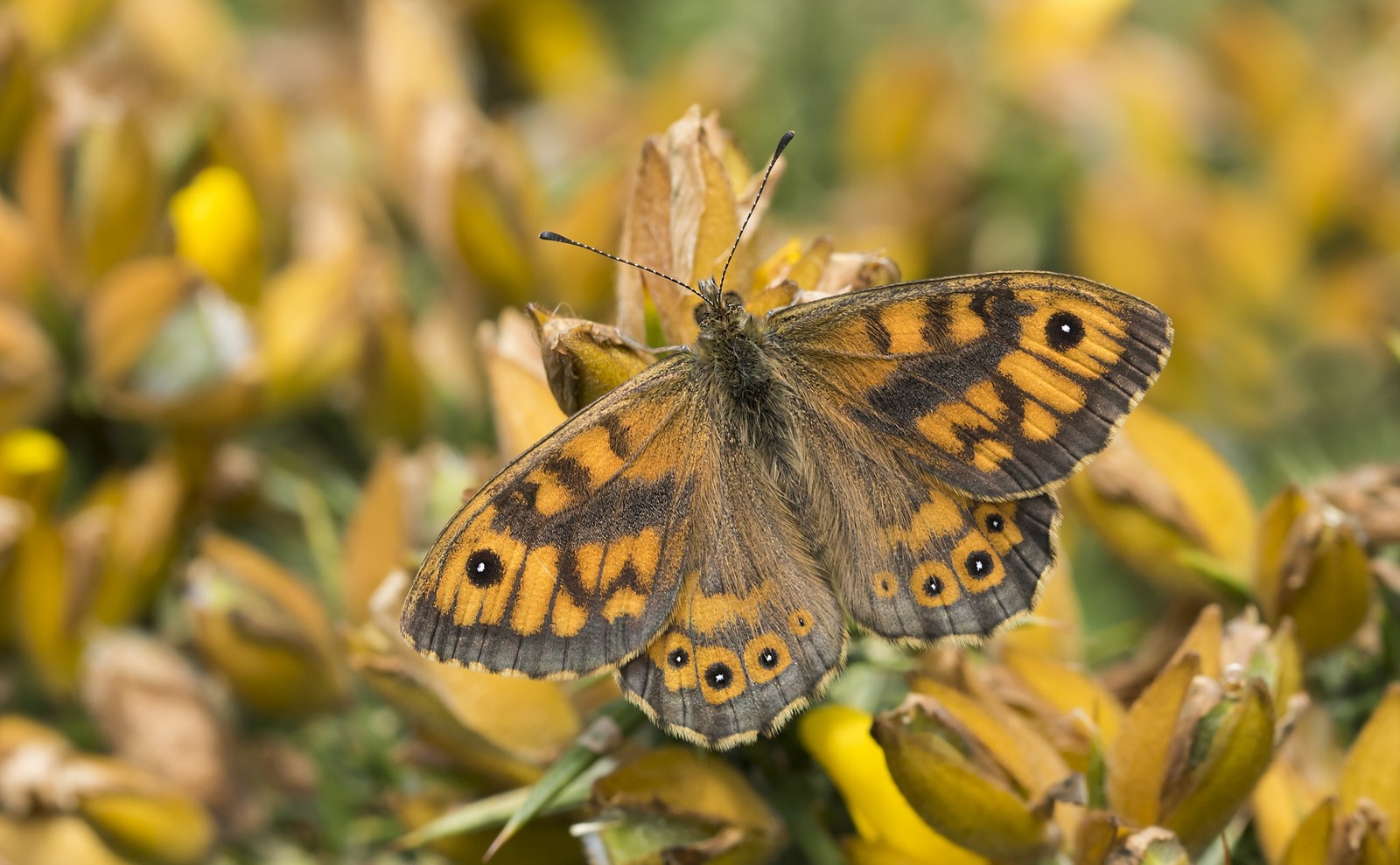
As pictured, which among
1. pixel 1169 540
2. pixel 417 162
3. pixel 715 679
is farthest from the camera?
pixel 417 162

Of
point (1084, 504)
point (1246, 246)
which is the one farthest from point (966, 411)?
point (1246, 246)

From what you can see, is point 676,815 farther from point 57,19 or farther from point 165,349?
point 57,19

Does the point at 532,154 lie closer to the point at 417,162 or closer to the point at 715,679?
the point at 417,162

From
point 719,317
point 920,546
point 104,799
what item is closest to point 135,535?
point 104,799

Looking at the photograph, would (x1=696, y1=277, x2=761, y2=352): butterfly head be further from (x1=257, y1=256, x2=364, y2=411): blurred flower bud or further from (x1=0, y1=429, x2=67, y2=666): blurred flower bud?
(x1=0, y1=429, x2=67, y2=666): blurred flower bud

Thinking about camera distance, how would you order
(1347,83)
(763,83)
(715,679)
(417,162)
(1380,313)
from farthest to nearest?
1. (763,83)
2. (1347,83)
3. (1380,313)
4. (417,162)
5. (715,679)

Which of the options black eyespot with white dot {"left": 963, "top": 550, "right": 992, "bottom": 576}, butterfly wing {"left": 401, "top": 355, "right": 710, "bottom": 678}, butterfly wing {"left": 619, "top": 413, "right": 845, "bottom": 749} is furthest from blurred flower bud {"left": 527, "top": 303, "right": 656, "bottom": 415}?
black eyespot with white dot {"left": 963, "top": 550, "right": 992, "bottom": 576}

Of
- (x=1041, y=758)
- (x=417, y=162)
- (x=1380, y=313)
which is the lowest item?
(x=1041, y=758)
